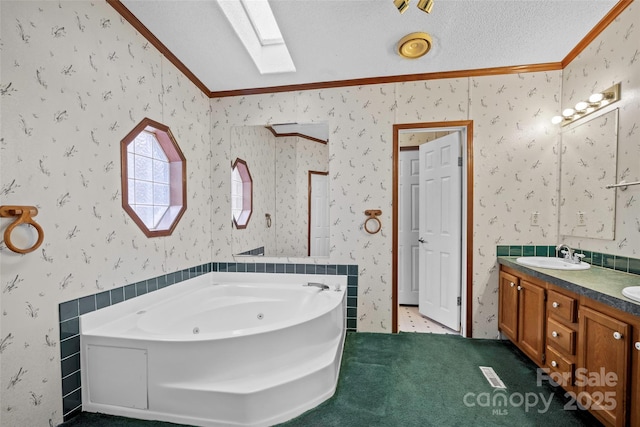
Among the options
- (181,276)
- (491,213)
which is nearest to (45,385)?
(181,276)

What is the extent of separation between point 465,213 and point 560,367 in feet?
4.28

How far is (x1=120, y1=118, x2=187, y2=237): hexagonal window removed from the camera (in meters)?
1.94

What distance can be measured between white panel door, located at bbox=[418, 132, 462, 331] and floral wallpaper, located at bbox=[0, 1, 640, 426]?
193 mm

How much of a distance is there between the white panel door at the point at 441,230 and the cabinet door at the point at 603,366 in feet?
3.81

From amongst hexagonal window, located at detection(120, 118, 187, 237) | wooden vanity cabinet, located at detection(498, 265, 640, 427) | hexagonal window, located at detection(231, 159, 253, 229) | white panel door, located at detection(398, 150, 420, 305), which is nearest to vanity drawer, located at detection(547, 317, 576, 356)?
wooden vanity cabinet, located at detection(498, 265, 640, 427)

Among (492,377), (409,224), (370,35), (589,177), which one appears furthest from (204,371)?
(589,177)

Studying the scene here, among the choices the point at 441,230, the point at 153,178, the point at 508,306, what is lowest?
the point at 508,306

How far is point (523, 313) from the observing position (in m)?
2.08

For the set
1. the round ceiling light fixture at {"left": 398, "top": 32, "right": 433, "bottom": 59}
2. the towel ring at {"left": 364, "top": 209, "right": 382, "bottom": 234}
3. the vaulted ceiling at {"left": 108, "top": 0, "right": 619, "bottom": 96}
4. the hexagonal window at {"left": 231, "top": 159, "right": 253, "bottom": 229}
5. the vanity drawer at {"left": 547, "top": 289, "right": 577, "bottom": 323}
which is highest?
the vaulted ceiling at {"left": 108, "top": 0, "right": 619, "bottom": 96}

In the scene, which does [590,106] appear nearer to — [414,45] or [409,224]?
[414,45]

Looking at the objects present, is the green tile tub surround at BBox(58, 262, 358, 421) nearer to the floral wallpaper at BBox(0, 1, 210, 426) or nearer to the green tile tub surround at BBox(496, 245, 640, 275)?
the floral wallpaper at BBox(0, 1, 210, 426)

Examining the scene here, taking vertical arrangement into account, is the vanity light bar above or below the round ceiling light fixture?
below

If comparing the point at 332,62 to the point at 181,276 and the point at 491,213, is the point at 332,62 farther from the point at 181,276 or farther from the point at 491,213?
the point at 181,276

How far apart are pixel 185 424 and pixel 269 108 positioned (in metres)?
2.59
